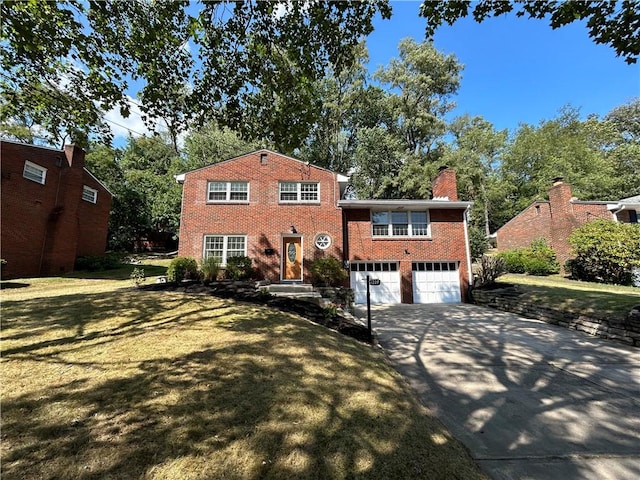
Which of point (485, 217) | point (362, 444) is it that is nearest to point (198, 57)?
point (362, 444)

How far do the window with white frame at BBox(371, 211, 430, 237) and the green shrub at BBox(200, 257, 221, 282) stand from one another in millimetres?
7599

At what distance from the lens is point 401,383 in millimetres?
4562

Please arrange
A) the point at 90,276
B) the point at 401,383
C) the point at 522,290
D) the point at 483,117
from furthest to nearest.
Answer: the point at 483,117
the point at 90,276
the point at 522,290
the point at 401,383

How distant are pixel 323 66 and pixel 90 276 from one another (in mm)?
16505

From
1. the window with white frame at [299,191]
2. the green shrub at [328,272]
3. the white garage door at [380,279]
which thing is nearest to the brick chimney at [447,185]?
the white garage door at [380,279]

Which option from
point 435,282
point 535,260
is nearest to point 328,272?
point 435,282

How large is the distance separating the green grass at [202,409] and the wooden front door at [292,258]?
756 centimetres

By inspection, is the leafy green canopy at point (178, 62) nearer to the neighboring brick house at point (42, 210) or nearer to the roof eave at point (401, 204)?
the roof eave at point (401, 204)

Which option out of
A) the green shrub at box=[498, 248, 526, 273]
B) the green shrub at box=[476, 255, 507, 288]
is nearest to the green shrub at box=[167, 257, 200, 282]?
the green shrub at box=[476, 255, 507, 288]

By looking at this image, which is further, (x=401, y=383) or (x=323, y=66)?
(x=323, y=66)

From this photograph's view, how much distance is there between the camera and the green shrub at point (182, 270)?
457 inches

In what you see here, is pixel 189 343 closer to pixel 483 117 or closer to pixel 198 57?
pixel 198 57

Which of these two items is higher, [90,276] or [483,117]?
[483,117]

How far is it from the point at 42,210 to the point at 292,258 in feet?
45.9
